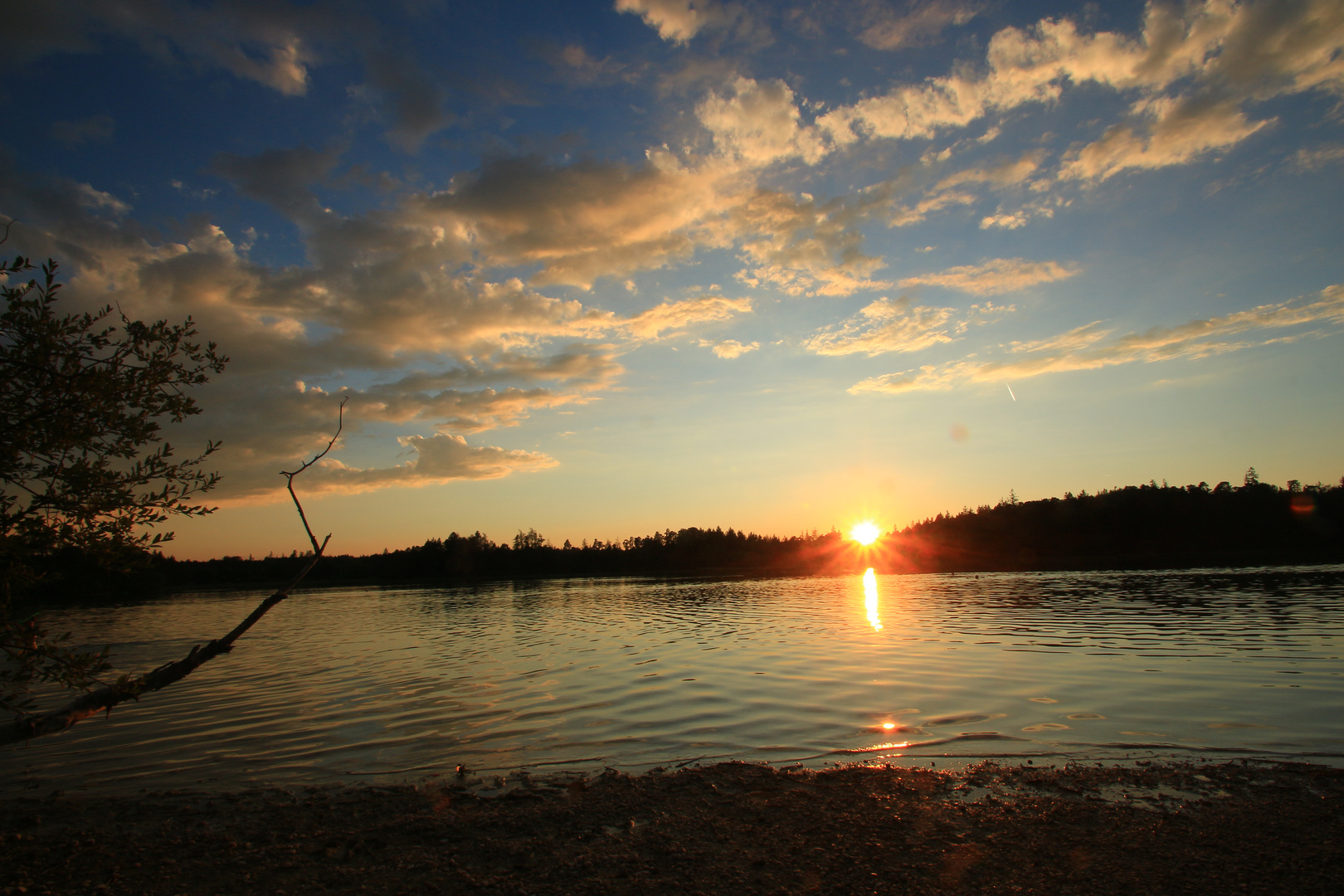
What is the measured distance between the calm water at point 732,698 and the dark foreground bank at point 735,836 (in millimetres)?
1669

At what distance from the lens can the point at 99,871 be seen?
768 centimetres

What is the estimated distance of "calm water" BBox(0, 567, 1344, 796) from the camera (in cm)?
1241

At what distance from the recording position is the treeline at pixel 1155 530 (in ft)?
439

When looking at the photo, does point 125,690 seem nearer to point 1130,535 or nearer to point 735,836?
point 735,836

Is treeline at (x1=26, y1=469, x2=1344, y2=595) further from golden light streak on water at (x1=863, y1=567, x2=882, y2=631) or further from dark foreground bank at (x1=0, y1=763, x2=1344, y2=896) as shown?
dark foreground bank at (x1=0, y1=763, x2=1344, y2=896)

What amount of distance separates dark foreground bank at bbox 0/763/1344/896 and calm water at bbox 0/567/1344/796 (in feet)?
5.48

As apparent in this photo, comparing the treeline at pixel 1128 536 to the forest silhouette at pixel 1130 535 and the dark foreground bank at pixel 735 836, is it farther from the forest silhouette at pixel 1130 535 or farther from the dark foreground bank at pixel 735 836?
the dark foreground bank at pixel 735 836

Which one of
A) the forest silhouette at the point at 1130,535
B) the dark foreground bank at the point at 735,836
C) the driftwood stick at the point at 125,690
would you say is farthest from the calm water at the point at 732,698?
the forest silhouette at the point at 1130,535

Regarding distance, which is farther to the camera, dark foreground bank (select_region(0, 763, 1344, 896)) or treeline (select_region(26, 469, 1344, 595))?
treeline (select_region(26, 469, 1344, 595))

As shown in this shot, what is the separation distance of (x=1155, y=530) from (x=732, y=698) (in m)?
178

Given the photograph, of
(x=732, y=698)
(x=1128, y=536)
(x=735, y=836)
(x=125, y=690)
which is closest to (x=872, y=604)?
(x=732, y=698)

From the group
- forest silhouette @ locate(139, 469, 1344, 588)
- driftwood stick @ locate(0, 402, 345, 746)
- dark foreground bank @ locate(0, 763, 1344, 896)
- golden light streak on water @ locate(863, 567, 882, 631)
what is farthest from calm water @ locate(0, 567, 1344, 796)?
forest silhouette @ locate(139, 469, 1344, 588)

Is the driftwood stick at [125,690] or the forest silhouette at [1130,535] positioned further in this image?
the forest silhouette at [1130,535]

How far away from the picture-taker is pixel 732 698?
17531 mm
